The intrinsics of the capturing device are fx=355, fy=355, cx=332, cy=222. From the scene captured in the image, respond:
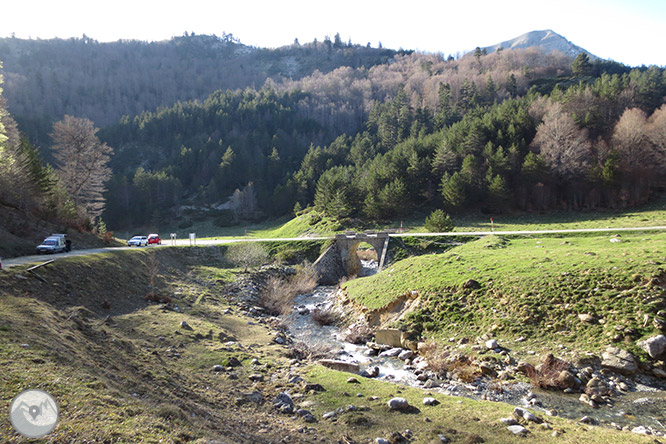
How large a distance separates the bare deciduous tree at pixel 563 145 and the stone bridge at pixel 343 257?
36188 mm

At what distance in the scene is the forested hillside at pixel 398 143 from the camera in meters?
60.0

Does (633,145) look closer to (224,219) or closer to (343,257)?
(343,257)

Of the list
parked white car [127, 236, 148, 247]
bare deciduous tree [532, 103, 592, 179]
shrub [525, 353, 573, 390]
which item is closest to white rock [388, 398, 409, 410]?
shrub [525, 353, 573, 390]

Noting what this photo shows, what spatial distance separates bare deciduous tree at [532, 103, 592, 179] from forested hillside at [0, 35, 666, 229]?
214mm

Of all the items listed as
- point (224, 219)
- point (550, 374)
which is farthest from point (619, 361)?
point (224, 219)

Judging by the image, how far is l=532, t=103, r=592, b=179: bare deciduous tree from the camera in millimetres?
58812

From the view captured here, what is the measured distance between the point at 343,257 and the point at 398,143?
63.5 meters

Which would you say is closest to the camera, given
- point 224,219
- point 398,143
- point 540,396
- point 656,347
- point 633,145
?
point 540,396

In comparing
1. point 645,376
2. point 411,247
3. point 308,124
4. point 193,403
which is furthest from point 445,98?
point 193,403

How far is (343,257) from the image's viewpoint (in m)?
47.0

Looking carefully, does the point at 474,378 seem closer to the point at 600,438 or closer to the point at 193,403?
the point at 600,438

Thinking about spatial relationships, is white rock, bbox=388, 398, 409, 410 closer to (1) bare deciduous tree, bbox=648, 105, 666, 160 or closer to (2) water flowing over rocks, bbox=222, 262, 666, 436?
(2) water flowing over rocks, bbox=222, 262, 666, 436

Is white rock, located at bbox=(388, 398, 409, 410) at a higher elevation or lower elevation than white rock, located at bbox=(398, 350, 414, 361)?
higher

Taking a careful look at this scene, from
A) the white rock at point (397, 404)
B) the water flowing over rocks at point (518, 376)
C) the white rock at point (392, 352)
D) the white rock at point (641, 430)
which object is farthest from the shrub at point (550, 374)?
the white rock at point (397, 404)
